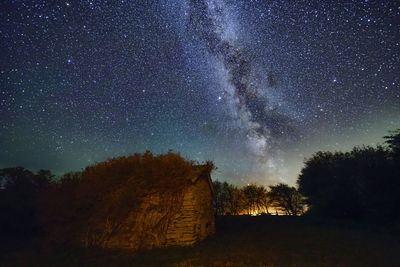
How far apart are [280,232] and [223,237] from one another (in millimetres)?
5586

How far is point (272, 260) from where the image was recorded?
1597 centimetres

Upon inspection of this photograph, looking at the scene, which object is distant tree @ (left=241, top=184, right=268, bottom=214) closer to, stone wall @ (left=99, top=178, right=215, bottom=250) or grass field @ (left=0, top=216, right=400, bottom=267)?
grass field @ (left=0, top=216, right=400, bottom=267)

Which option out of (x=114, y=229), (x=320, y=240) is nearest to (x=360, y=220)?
(x=320, y=240)

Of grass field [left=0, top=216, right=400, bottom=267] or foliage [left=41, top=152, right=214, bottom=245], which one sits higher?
foliage [left=41, top=152, right=214, bottom=245]

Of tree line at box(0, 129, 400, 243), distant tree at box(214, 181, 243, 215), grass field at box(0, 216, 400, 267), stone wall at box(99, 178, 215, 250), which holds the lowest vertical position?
grass field at box(0, 216, 400, 267)

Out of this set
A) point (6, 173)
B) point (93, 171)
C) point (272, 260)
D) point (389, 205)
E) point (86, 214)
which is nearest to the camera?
point (272, 260)

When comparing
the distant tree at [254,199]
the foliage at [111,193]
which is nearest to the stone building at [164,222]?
the foliage at [111,193]

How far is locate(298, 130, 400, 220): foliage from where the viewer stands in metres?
33.6

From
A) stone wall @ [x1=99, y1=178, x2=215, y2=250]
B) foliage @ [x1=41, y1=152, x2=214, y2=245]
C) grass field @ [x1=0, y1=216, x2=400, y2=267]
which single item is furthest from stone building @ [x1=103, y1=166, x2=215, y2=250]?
grass field @ [x1=0, y1=216, x2=400, y2=267]

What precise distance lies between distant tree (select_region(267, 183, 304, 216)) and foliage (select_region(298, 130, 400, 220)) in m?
16.4

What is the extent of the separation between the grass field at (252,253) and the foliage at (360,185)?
9.16 meters

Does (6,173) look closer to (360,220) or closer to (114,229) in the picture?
(114,229)

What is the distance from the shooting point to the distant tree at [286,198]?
6988cm

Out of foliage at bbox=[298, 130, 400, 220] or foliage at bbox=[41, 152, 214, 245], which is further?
foliage at bbox=[298, 130, 400, 220]
